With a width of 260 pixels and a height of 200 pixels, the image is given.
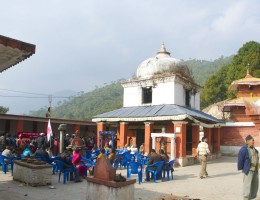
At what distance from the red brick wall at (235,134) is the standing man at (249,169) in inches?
722

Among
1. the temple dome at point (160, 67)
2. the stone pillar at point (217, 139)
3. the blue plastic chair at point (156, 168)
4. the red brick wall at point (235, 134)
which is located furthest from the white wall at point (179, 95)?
the blue plastic chair at point (156, 168)

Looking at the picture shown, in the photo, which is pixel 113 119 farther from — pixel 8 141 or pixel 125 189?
pixel 125 189

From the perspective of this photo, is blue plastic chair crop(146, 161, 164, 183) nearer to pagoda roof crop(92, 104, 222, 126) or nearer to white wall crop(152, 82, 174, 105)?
pagoda roof crop(92, 104, 222, 126)

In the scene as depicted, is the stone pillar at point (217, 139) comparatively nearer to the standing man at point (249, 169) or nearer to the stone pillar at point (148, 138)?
the stone pillar at point (148, 138)

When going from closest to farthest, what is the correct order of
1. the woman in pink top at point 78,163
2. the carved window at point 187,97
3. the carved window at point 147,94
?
1. the woman in pink top at point 78,163
2. the carved window at point 147,94
3. the carved window at point 187,97

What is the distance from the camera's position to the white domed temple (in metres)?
18.2

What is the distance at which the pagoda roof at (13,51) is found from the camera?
Answer: 6.34 meters

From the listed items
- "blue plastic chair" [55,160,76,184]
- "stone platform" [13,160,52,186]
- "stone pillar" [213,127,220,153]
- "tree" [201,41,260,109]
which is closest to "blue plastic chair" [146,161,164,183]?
"blue plastic chair" [55,160,76,184]

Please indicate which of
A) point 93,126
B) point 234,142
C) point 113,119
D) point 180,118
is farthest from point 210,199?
point 93,126

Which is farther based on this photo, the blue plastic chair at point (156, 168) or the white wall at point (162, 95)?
the white wall at point (162, 95)

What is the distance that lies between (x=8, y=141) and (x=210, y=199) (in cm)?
1307

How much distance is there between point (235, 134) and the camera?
25297 mm

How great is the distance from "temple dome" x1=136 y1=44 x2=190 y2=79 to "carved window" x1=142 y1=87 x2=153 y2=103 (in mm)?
1002

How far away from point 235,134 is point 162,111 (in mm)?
10031
